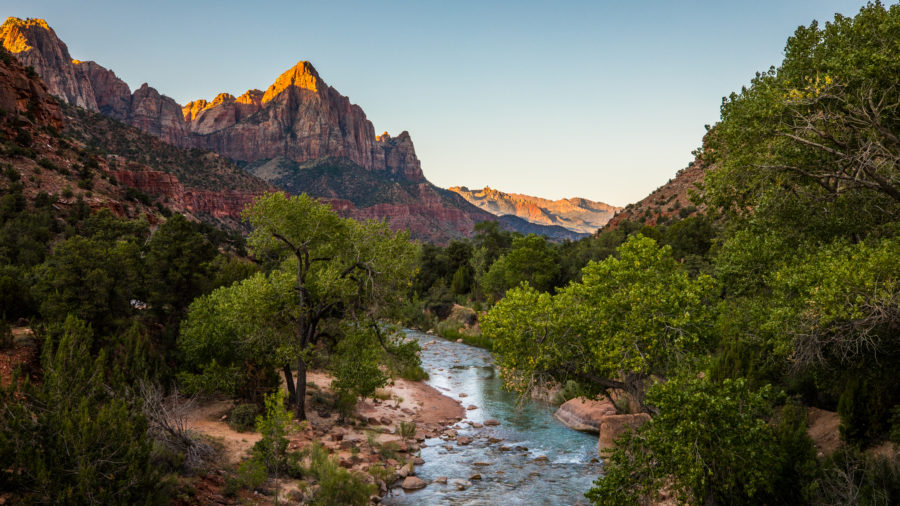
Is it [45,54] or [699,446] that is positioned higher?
[45,54]

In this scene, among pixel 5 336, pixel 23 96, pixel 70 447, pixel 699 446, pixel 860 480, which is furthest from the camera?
pixel 23 96

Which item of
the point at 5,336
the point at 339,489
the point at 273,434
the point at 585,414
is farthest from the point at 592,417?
the point at 5,336

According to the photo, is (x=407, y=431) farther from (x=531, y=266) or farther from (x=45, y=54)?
(x=45, y=54)

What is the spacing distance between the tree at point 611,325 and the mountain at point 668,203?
200 feet

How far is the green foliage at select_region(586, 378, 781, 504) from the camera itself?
9148 millimetres

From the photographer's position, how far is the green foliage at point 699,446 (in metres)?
9.15

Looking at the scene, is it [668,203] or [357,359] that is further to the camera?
[668,203]

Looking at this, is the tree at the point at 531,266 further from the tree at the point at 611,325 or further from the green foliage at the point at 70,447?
the green foliage at the point at 70,447

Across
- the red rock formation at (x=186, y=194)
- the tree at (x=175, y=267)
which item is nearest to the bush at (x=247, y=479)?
the tree at (x=175, y=267)

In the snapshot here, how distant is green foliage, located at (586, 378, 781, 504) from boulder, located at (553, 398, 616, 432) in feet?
37.4

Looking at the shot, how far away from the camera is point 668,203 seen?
78.1 meters

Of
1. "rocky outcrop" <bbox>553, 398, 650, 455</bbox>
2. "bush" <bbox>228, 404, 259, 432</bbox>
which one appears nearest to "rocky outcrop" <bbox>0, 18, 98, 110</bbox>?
"bush" <bbox>228, 404, 259, 432</bbox>

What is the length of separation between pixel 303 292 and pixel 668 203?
73610 millimetres

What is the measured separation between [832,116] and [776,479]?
8138 millimetres
